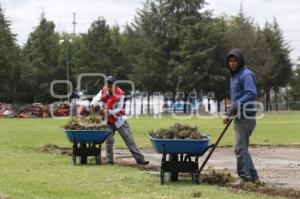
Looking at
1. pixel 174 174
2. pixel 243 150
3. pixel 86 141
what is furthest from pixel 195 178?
pixel 86 141

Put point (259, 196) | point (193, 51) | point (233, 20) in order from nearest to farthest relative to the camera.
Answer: point (259, 196)
point (193, 51)
point (233, 20)

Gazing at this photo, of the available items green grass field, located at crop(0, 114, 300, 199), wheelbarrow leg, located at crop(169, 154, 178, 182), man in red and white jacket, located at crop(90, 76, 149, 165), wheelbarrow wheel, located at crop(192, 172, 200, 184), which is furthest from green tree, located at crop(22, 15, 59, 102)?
wheelbarrow wheel, located at crop(192, 172, 200, 184)

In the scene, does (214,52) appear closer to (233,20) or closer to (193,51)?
(193,51)

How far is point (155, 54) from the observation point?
7231 centimetres

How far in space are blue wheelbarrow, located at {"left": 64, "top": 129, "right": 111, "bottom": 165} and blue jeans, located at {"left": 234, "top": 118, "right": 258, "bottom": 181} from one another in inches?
170

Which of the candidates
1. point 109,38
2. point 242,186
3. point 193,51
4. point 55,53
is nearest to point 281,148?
point 242,186

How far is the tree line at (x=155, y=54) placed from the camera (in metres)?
70.8

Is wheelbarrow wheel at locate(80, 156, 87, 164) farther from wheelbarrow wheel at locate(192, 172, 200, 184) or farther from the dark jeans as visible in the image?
wheelbarrow wheel at locate(192, 172, 200, 184)

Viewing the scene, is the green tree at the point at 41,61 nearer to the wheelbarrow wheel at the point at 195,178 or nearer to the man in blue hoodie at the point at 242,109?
the wheelbarrow wheel at the point at 195,178

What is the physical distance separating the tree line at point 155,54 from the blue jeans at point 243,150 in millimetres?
57638

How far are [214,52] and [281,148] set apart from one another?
5164 cm

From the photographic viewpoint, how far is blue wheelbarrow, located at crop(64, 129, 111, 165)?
14625 millimetres

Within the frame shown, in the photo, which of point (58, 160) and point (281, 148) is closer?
point (58, 160)

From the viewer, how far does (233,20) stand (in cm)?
7875
